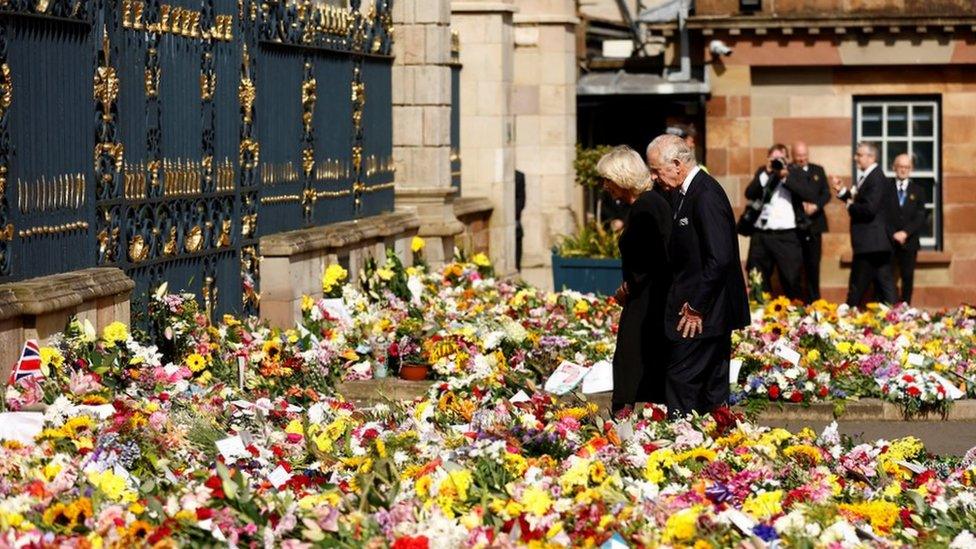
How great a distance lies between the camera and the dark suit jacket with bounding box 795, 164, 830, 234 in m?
21.2

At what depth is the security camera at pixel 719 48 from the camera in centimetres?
2283

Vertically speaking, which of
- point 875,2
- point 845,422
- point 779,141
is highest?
point 875,2

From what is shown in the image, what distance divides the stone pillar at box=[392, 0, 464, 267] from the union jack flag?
29.4ft

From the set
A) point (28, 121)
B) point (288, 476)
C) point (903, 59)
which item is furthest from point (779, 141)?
point (288, 476)

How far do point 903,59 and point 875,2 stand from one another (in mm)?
671

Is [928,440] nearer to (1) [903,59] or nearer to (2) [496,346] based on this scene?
(2) [496,346]

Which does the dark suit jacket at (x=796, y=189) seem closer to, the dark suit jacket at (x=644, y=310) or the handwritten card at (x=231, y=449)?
the dark suit jacket at (x=644, y=310)

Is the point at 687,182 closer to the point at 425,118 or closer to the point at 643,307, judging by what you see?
the point at 643,307

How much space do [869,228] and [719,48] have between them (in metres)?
3.17

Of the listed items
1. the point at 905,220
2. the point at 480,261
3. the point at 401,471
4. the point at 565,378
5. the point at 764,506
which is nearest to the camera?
the point at 764,506

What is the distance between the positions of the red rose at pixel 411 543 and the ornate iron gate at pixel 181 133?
3.60 metres

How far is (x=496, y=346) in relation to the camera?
14.0 metres

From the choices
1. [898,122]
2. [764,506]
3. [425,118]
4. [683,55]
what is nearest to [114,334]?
[764,506]

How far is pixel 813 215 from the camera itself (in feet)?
69.8
